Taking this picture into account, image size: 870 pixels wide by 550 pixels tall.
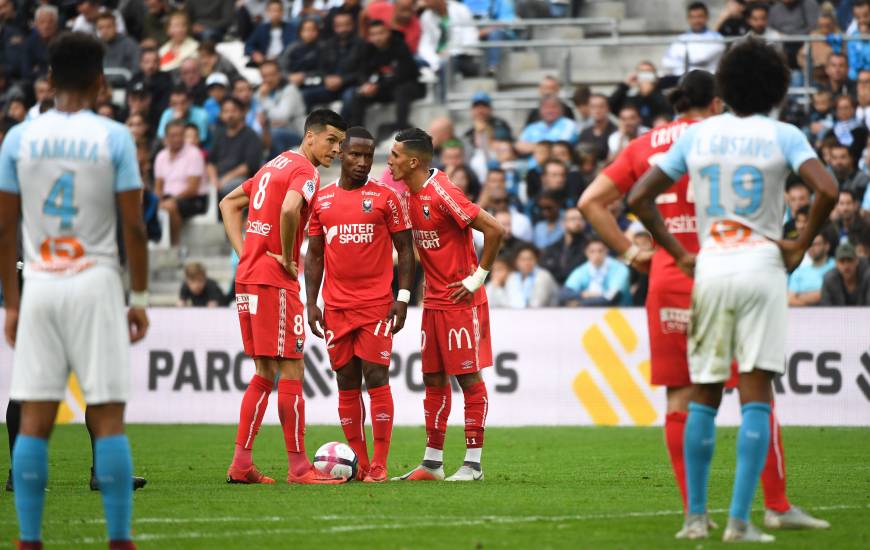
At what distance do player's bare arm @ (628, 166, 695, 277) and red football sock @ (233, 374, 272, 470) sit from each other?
164 inches

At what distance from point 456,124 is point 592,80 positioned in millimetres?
2344

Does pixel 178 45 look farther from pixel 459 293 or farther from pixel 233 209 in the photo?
pixel 459 293

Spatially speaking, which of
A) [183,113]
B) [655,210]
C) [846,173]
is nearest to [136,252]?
[655,210]

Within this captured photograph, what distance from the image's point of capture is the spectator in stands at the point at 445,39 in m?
23.9

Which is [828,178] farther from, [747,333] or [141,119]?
[141,119]

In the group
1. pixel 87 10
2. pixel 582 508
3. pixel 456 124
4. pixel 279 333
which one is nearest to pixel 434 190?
pixel 279 333

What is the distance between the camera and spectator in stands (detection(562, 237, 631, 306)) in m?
18.6

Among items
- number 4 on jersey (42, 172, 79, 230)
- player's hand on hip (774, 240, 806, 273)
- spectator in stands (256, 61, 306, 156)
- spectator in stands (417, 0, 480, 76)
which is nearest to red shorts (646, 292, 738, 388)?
player's hand on hip (774, 240, 806, 273)

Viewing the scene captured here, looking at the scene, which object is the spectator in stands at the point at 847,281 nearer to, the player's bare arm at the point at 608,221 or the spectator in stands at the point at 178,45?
the player's bare arm at the point at 608,221

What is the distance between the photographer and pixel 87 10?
26.2 m

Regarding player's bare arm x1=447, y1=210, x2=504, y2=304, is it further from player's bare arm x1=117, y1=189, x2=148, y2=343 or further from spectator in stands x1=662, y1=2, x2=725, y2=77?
spectator in stands x1=662, y1=2, x2=725, y2=77

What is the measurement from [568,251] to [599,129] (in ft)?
7.70

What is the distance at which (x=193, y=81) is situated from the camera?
960 inches

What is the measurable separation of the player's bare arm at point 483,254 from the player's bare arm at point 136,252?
4.36 m
